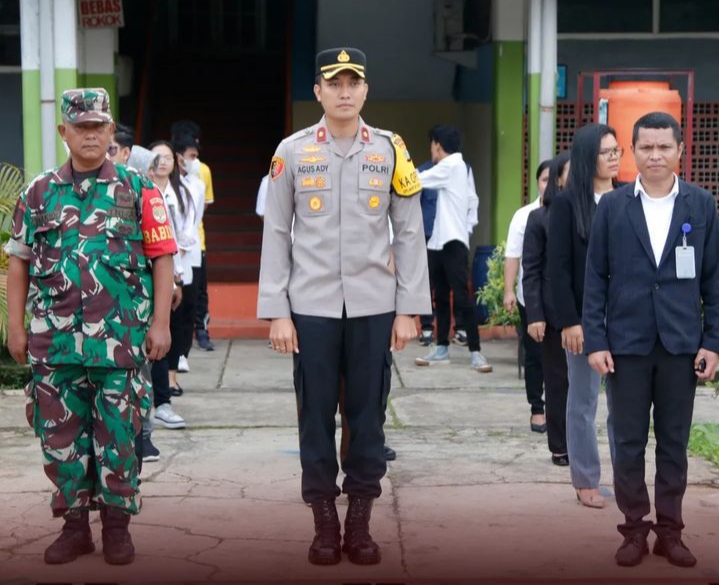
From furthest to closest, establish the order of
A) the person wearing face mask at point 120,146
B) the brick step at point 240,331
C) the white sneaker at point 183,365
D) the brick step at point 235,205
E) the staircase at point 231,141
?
the brick step at point 235,205 < the staircase at point 231,141 < the brick step at point 240,331 < the white sneaker at point 183,365 < the person wearing face mask at point 120,146

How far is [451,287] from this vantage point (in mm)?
10984

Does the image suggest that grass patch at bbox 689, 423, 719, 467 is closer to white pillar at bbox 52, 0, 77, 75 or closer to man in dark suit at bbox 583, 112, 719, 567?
man in dark suit at bbox 583, 112, 719, 567

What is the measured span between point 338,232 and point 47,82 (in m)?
6.02

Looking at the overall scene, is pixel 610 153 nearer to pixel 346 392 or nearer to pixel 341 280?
pixel 341 280

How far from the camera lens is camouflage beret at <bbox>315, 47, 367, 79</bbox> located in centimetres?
555

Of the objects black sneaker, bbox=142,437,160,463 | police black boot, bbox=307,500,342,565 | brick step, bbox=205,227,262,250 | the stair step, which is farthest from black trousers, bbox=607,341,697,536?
the stair step

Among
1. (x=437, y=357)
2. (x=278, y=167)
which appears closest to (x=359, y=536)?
(x=278, y=167)

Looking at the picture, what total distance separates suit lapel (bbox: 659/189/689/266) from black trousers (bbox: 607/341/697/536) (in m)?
0.39

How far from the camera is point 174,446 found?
795 centimetres

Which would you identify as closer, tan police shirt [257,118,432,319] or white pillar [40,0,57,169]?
tan police shirt [257,118,432,319]

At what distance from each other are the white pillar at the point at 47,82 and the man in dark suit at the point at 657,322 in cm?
629

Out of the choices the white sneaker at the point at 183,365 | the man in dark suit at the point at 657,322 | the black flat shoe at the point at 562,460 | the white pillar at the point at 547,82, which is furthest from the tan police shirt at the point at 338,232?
the white pillar at the point at 547,82

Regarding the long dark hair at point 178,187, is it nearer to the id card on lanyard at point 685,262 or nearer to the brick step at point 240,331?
the id card on lanyard at point 685,262

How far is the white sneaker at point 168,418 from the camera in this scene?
27.5ft
